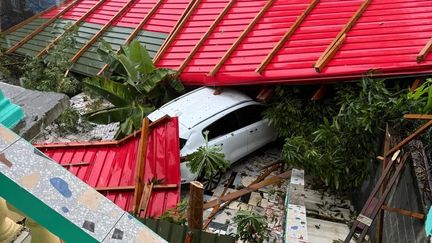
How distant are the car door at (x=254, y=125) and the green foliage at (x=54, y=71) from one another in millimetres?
3851

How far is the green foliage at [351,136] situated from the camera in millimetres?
5215

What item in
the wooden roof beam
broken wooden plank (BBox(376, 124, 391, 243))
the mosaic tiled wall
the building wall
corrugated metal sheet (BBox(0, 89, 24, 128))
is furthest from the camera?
the building wall

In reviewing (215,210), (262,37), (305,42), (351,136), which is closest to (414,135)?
(351,136)

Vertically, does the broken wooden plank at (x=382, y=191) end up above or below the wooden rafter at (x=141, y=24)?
below

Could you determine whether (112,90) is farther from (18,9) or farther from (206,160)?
(18,9)

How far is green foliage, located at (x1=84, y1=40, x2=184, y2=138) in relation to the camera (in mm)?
6543

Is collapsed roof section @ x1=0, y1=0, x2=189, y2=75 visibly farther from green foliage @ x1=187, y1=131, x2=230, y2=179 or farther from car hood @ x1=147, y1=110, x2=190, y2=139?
green foliage @ x1=187, y1=131, x2=230, y2=179

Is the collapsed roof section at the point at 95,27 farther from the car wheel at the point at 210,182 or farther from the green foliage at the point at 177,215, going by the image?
the green foliage at the point at 177,215

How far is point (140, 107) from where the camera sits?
21.9 feet

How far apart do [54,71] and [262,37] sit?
4.45 metres

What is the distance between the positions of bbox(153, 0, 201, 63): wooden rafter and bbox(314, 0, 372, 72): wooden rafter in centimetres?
329

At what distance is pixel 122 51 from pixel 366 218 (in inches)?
217

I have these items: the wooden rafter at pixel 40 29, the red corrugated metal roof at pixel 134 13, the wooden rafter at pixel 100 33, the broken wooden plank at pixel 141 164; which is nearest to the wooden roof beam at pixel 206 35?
the red corrugated metal roof at pixel 134 13

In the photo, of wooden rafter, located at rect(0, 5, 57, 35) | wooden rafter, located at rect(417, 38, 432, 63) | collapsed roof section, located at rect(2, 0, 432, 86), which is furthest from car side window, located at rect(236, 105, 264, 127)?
wooden rafter, located at rect(0, 5, 57, 35)
